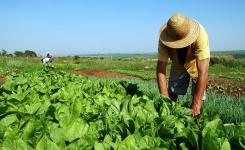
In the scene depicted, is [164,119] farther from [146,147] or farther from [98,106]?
[98,106]

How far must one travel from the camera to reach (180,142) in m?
2.54

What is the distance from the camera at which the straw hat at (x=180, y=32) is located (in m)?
4.80

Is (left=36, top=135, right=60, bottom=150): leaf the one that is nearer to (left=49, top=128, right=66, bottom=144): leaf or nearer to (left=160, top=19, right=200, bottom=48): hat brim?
(left=49, top=128, right=66, bottom=144): leaf

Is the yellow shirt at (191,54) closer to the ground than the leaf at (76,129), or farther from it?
farther from it

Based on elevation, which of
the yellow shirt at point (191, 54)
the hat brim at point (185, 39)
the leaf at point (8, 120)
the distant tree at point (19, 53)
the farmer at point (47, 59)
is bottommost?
the distant tree at point (19, 53)

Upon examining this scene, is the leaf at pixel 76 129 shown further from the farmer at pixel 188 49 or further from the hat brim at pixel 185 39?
the hat brim at pixel 185 39

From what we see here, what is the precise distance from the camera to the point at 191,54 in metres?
5.24

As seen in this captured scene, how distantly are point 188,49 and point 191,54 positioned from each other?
Answer: 0.14 metres

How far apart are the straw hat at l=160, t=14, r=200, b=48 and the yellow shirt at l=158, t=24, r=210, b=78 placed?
112 mm

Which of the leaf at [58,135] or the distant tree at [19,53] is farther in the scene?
the distant tree at [19,53]

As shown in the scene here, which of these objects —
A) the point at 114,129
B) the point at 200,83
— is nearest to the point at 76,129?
the point at 114,129

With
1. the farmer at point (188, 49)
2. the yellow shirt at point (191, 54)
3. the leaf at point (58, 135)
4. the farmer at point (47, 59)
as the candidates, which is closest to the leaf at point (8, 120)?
the leaf at point (58, 135)

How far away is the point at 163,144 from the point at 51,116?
1.17 meters

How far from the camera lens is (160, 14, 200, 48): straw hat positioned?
4.80m
